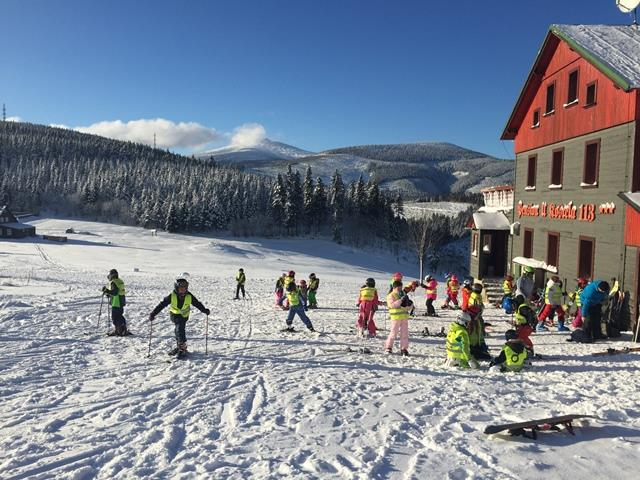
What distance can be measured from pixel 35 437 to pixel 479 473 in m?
5.44

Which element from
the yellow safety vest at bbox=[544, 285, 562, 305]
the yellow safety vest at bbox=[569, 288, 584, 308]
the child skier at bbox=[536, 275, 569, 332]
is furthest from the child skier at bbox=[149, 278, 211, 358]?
the yellow safety vest at bbox=[569, 288, 584, 308]

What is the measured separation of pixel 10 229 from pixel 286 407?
274 ft

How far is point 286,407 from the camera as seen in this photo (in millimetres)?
7137

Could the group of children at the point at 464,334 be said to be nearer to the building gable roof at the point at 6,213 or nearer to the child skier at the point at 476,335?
the child skier at the point at 476,335

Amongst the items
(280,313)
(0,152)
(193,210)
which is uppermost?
(0,152)

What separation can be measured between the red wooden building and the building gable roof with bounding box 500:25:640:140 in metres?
0.04

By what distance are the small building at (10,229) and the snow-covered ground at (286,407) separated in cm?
7203

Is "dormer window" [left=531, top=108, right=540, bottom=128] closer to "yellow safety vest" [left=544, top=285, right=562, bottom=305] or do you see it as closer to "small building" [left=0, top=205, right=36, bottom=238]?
"yellow safety vest" [left=544, top=285, right=562, bottom=305]

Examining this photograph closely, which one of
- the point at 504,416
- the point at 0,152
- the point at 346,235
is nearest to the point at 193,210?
the point at 346,235

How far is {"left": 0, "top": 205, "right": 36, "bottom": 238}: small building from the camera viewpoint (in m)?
74.2

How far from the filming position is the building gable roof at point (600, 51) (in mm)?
14156

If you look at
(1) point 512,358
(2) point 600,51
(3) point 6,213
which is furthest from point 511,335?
(3) point 6,213

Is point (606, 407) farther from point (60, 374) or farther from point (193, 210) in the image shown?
point (193, 210)

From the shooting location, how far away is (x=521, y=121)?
73.3ft
